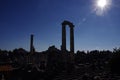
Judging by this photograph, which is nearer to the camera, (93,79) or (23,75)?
(93,79)

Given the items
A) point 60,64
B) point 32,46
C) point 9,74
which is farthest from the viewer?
point 32,46

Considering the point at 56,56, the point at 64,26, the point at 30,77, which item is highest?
the point at 64,26

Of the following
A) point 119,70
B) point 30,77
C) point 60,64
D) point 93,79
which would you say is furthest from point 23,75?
point 119,70

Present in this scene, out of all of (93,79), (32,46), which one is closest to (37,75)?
(93,79)

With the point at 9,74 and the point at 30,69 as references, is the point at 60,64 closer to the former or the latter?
the point at 30,69

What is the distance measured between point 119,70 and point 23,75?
483 inches

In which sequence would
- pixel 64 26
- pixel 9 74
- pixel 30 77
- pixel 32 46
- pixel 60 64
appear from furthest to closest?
pixel 32 46 < pixel 64 26 < pixel 60 64 < pixel 9 74 < pixel 30 77

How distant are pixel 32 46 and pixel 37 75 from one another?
823 inches

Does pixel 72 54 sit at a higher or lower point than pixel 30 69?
higher

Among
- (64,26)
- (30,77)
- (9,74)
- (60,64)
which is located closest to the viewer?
(30,77)

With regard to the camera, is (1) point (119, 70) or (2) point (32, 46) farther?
(2) point (32, 46)

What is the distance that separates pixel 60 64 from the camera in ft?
101

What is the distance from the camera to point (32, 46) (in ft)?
153

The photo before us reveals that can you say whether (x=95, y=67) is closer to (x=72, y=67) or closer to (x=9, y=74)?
(x=72, y=67)
